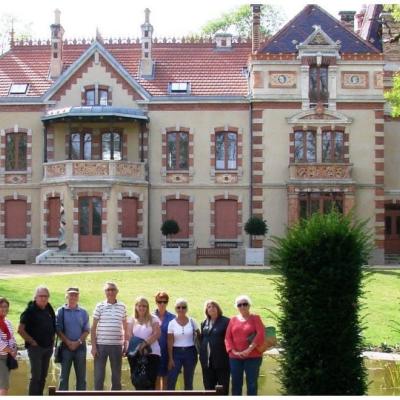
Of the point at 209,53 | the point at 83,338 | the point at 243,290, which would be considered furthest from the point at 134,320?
the point at 209,53

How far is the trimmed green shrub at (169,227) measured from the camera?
32.6 metres

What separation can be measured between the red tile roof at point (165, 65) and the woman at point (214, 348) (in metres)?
24.3

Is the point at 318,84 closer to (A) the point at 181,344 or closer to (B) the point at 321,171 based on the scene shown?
(B) the point at 321,171

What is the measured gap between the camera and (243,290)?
2233cm

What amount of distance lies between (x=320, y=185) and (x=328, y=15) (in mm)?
7596

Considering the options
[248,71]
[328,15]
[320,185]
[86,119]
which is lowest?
[320,185]

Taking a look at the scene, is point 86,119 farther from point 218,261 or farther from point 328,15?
point 328,15

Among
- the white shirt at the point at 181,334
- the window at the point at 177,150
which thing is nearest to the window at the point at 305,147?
the window at the point at 177,150

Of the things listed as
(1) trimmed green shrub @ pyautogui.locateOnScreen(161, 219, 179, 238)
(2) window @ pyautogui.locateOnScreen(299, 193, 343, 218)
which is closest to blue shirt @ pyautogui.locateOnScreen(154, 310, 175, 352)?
(1) trimmed green shrub @ pyautogui.locateOnScreen(161, 219, 179, 238)

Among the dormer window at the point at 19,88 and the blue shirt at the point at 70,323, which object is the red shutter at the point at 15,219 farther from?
the blue shirt at the point at 70,323

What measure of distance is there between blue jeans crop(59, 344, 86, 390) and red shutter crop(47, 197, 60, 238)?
2259cm

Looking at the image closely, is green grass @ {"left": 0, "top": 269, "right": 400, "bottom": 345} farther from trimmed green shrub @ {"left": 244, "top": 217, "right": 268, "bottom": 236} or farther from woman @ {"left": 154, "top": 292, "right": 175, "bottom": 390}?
woman @ {"left": 154, "top": 292, "right": 175, "bottom": 390}

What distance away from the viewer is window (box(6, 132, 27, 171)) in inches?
1356

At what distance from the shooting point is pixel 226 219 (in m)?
34.1
